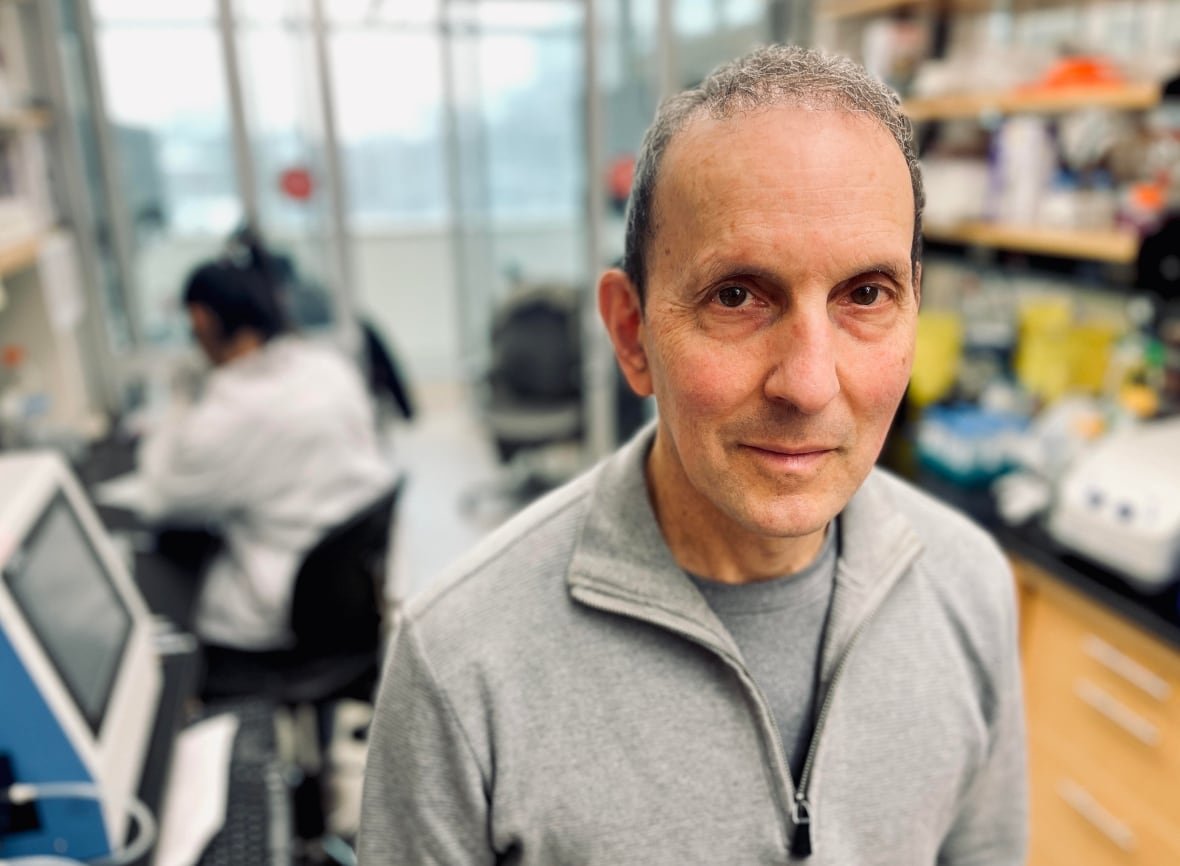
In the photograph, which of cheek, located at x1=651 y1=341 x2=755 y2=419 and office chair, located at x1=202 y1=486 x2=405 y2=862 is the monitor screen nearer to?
office chair, located at x1=202 y1=486 x2=405 y2=862

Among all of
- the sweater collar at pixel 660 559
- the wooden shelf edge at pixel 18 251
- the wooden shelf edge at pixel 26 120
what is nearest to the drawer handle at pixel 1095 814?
the sweater collar at pixel 660 559

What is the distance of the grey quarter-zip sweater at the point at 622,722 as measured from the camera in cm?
69

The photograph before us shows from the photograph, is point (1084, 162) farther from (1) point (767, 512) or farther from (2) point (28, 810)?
(2) point (28, 810)

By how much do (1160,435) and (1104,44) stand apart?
1.07 meters

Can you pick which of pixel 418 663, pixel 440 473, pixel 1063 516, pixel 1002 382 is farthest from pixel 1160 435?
pixel 440 473

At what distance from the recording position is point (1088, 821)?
1680 mm

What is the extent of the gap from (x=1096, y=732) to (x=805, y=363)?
149cm

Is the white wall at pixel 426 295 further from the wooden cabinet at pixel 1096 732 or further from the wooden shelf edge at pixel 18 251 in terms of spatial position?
the wooden cabinet at pixel 1096 732

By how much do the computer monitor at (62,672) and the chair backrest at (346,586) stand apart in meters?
0.63

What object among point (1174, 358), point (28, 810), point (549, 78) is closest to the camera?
point (28, 810)

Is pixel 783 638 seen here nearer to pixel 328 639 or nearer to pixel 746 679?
pixel 746 679

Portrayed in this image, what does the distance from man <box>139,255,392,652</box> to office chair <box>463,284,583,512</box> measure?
148 centimetres

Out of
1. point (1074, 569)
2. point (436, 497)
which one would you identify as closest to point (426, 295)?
point (436, 497)

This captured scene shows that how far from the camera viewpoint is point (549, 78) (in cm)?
366
